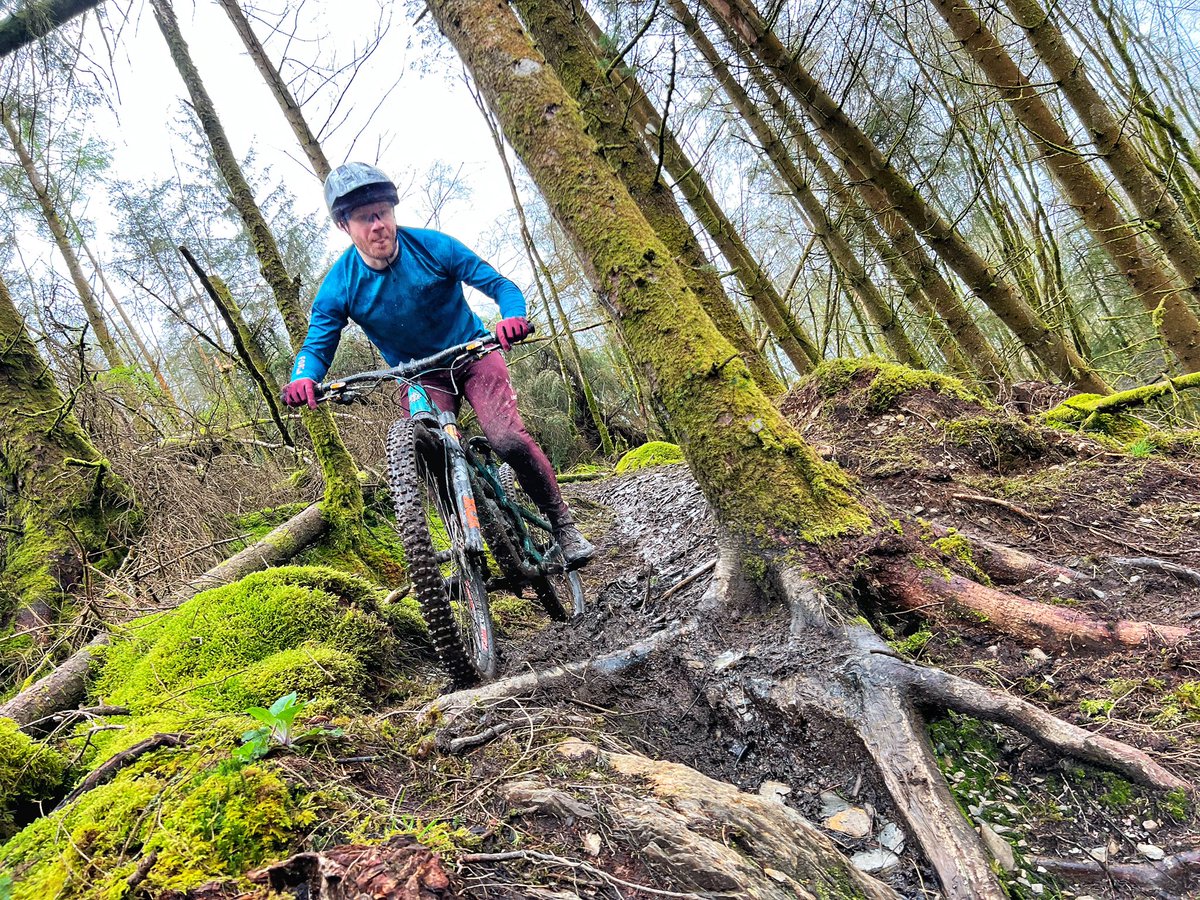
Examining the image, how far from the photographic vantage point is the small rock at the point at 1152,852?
151 cm

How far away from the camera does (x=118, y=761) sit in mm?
1685

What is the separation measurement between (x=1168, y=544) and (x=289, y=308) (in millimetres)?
5887

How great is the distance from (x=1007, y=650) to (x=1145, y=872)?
0.86 m

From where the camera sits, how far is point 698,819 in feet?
4.77

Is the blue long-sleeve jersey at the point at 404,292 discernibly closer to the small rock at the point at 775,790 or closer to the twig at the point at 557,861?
the small rock at the point at 775,790

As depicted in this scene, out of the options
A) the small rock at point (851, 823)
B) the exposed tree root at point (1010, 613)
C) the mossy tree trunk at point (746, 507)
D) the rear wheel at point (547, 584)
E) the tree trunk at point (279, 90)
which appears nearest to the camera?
the small rock at point (851, 823)

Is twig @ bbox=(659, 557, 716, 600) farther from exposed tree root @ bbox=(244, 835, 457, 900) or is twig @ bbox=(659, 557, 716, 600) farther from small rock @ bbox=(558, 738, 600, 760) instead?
exposed tree root @ bbox=(244, 835, 457, 900)

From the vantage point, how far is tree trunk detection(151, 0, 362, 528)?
5.05m

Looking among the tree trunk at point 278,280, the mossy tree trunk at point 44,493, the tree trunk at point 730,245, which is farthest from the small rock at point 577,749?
the tree trunk at point 730,245

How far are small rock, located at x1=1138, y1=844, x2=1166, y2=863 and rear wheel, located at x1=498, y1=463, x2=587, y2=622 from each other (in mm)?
2703

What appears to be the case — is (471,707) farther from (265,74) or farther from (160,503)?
(265,74)

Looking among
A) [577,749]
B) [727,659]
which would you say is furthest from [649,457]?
[577,749]

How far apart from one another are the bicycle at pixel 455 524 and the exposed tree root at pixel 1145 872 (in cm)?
203

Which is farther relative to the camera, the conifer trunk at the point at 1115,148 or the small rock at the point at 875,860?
the conifer trunk at the point at 1115,148
